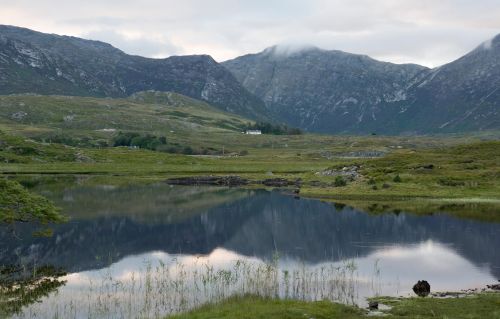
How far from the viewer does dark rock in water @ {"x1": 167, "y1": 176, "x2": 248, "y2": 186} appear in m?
166

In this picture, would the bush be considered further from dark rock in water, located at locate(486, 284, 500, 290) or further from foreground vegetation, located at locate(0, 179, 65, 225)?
dark rock in water, located at locate(486, 284, 500, 290)

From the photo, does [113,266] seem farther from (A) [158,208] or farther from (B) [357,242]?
(A) [158,208]

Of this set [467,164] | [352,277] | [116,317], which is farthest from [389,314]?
[467,164]

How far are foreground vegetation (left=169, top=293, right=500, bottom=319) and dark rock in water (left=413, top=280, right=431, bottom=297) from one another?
414 centimetres

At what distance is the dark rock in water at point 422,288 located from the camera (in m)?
47.4

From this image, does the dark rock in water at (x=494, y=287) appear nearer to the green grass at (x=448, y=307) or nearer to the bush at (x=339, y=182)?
the green grass at (x=448, y=307)

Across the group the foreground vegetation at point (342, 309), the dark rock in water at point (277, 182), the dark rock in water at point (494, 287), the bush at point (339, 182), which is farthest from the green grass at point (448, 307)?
the dark rock in water at point (277, 182)

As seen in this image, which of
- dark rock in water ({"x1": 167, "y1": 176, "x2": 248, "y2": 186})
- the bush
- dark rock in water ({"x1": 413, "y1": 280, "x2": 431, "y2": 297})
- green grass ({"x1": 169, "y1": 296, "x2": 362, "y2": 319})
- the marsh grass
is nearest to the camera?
green grass ({"x1": 169, "y1": 296, "x2": 362, "y2": 319})

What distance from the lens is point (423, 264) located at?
206 ft

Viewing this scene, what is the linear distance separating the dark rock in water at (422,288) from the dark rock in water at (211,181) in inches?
4588

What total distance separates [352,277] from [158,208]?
2592 inches

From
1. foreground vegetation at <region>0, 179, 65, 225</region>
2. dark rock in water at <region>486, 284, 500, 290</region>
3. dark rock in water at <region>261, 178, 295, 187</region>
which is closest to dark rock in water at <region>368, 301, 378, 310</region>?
dark rock in water at <region>486, 284, 500, 290</region>

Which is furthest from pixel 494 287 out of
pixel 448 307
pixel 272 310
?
pixel 272 310

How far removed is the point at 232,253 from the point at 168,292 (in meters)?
24.4
